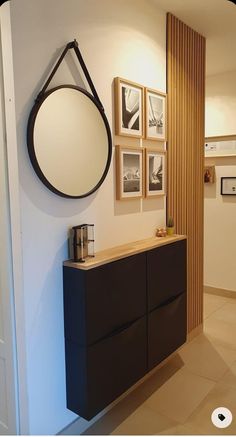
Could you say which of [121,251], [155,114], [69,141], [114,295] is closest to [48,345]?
[114,295]

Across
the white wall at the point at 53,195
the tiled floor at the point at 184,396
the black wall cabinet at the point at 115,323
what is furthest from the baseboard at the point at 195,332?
the white wall at the point at 53,195

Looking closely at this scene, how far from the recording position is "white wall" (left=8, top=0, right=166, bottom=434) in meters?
1.64

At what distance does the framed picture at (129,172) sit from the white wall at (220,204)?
2113 mm

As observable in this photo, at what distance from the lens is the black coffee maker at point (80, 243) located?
1851mm

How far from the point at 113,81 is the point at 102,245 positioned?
101 cm

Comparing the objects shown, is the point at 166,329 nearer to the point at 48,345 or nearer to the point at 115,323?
the point at 115,323

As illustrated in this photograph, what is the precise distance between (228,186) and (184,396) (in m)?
2.57

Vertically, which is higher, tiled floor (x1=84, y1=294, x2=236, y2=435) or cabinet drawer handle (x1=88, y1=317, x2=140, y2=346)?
cabinet drawer handle (x1=88, y1=317, x2=140, y2=346)

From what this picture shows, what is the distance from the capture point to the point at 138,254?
2121 millimetres

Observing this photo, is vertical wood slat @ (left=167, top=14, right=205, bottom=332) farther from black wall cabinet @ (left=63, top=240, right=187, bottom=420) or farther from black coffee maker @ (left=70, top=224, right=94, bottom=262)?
black coffee maker @ (left=70, top=224, right=94, bottom=262)

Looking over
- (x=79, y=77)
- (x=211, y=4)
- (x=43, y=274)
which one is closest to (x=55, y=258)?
(x=43, y=274)

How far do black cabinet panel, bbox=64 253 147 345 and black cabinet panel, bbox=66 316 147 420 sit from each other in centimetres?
6

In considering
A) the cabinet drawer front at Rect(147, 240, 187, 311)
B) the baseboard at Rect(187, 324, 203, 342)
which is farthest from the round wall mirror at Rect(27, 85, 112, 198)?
the baseboard at Rect(187, 324, 203, 342)

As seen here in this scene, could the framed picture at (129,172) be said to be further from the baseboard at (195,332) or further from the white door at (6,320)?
the baseboard at (195,332)
